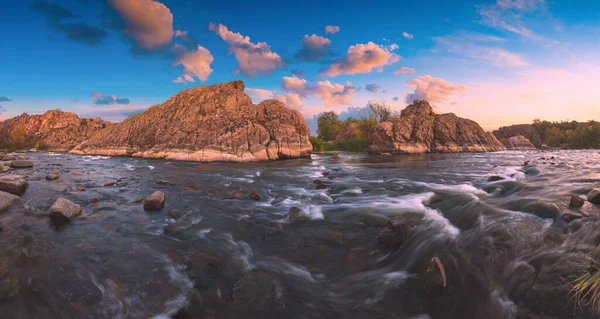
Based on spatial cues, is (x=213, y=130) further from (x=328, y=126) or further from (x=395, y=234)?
A: (x=328, y=126)

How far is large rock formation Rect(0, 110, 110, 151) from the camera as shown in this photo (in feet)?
288

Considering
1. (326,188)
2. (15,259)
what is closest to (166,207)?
(15,259)

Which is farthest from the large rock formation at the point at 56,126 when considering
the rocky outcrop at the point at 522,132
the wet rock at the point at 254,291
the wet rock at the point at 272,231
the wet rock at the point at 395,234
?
the rocky outcrop at the point at 522,132

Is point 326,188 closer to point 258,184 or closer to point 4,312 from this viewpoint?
point 258,184

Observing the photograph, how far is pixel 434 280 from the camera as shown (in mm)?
3715

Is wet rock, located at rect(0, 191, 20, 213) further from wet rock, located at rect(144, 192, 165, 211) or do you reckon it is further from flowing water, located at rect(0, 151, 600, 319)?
wet rock, located at rect(144, 192, 165, 211)

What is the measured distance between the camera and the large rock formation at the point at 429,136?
45.5 m

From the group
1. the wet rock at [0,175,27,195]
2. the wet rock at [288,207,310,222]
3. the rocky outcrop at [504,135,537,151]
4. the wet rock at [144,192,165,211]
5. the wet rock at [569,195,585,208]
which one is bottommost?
the wet rock at [288,207,310,222]

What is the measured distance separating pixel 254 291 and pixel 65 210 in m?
5.92

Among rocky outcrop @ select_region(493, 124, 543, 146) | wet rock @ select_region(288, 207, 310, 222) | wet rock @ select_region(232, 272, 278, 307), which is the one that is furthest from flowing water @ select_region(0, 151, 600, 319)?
rocky outcrop @ select_region(493, 124, 543, 146)

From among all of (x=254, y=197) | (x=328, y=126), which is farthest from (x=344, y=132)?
(x=254, y=197)

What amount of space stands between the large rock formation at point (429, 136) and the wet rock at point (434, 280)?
1701 inches

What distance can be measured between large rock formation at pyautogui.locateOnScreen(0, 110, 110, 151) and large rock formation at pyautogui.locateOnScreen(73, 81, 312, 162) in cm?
6414

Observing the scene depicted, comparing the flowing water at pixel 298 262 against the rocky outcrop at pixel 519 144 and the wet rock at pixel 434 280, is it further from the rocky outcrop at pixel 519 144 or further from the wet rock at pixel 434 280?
the rocky outcrop at pixel 519 144
